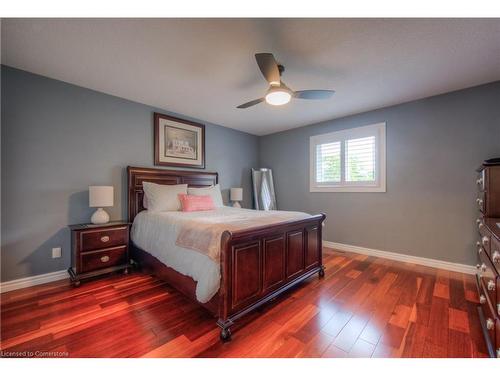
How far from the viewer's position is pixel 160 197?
2.98 m

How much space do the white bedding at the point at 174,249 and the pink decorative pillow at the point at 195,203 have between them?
0.43m

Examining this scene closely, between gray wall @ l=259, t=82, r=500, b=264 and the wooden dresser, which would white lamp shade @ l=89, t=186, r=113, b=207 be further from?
gray wall @ l=259, t=82, r=500, b=264

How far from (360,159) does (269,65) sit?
8.58ft

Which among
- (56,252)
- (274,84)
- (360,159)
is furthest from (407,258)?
(56,252)

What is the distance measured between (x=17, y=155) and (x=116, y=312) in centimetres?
204

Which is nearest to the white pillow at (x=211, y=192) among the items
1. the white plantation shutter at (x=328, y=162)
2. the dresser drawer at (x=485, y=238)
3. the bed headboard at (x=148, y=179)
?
the bed headboard at (x=148, y=179)

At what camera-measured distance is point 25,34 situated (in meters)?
1.74

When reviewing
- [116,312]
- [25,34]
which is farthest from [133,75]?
[116,312]

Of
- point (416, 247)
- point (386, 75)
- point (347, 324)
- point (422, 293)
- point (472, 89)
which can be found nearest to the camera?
point (347, 324)

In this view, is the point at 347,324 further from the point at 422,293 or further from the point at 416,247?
the point at 416,247

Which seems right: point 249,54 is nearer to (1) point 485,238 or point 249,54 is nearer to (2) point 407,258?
(1) point 485,238

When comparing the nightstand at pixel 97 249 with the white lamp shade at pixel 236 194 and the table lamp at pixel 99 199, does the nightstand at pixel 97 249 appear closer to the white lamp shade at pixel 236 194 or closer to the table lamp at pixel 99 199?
the table lamp at pixel 99 199

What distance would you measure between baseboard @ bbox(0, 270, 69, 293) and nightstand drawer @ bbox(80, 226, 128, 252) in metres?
0.55

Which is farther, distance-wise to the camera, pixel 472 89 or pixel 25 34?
pixel 472 89
